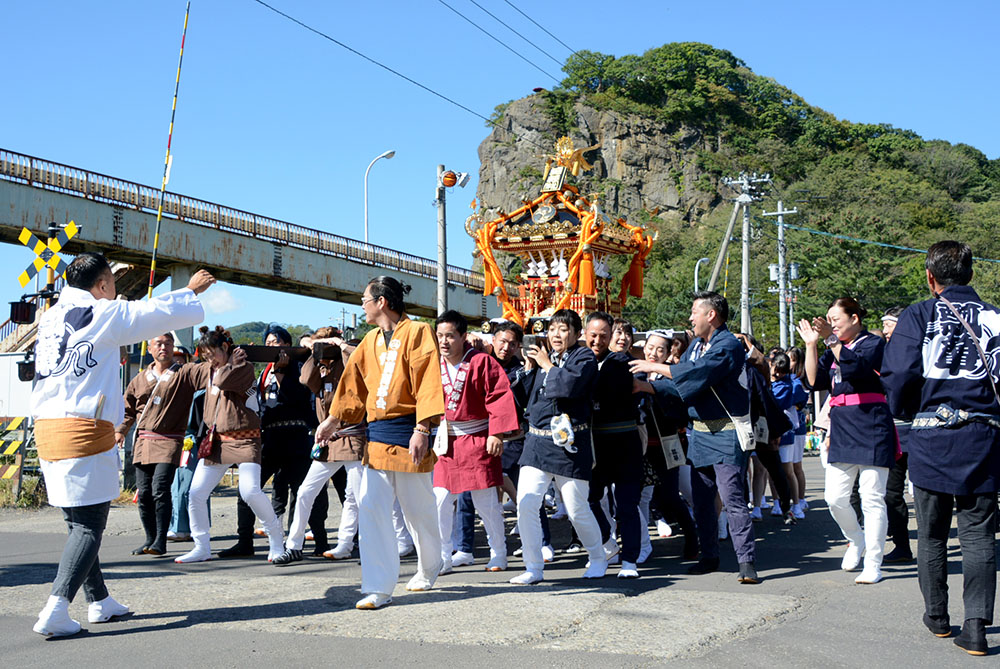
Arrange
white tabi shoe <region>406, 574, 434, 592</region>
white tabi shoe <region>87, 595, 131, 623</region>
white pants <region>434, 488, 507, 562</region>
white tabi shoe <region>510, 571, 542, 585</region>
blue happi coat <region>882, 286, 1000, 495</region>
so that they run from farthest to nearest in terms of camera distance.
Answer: white pants <region>434, 488, 507, 562</region>
white tabi shoe <region>510, 571, 542, 585</region>
white tabi shoe <region>406, 574, 434, 592</region>
white tabi shoe <region>87, 595, 131, 623</region>
blue happi coat <region>882, 286, 1000, 495</region>

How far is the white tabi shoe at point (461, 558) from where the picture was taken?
6.95 m

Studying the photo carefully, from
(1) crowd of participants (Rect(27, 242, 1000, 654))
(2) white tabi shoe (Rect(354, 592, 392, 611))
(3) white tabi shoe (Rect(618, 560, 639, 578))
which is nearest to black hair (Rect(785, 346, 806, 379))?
(1) crowd of participants (Rect(27, 242, 1000, 654))

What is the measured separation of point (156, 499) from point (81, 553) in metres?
2.95

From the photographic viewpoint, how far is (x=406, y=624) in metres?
4.70

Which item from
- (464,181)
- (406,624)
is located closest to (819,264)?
(464,181)

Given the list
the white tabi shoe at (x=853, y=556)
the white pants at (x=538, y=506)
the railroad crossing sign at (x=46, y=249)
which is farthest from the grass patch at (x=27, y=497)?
the white tabi shoe at (x=853, y=556)

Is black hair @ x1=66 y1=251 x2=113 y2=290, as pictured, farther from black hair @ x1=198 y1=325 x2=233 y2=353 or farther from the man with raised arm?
black hair @ x1=198 y1=325 x2=233 y2=353

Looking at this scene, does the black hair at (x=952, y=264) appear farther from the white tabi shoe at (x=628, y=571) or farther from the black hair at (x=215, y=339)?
the black hair at (x=215, y=339)

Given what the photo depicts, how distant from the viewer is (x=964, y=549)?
14.3ft

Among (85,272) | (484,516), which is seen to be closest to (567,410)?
(484,516)

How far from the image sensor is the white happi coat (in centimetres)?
473

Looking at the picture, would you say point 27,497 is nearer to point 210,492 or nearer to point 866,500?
point 210,492

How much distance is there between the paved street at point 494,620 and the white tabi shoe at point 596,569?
0.08 meters

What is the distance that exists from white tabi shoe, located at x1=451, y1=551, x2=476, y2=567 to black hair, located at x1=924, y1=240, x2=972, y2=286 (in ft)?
13.5
